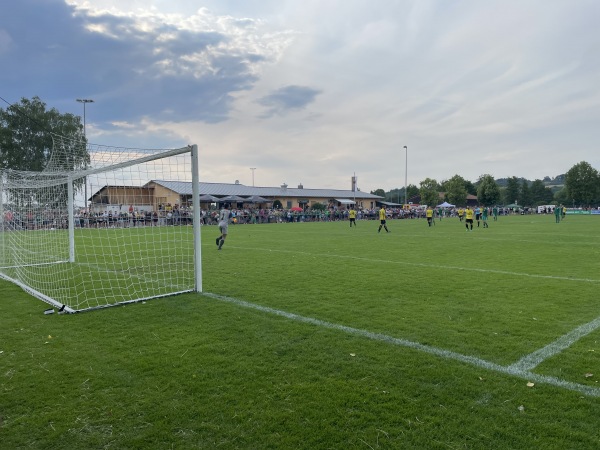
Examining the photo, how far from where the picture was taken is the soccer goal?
8258mm

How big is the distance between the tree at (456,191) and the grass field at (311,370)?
10147 centimetres

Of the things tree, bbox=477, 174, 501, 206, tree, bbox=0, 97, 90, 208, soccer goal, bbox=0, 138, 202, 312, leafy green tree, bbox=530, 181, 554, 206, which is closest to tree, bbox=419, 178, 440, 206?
tree, bbox=477, 174, 501, 206

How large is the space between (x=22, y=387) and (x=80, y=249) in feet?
46.7

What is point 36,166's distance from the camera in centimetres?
4166

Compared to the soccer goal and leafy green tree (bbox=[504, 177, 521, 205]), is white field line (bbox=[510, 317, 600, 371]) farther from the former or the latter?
leafy green tree (bbox=[504, 177, 521, 205])

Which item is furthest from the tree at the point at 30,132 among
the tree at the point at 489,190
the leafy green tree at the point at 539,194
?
the leafy green tree at the point at 539,194

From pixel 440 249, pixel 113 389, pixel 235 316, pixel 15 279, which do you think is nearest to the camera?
pixel 113 389

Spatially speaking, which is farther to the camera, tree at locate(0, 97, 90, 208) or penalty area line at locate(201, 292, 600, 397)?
tree at locate(0, 97, 90, 208)

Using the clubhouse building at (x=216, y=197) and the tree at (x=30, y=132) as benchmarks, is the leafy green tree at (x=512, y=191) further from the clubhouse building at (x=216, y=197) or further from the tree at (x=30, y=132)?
the tree at (x=30, y=132)

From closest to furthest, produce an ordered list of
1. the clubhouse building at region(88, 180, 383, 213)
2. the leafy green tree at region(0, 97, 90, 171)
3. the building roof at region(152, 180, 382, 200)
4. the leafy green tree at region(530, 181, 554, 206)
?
the clubhouse building at region(88, 180, 383, 213)
the leafy green tree at region(0, 97, 90, 171)
the building roof at region(152, 180, 382, 200)
the leafy green tree at region(530, 181, 554, 206)

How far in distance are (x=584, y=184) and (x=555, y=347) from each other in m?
108

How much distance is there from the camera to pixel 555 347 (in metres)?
4.86

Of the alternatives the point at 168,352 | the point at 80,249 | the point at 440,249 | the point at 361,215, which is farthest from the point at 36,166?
the point at 168,352

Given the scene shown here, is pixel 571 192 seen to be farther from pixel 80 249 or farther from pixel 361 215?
pixel 80 249
